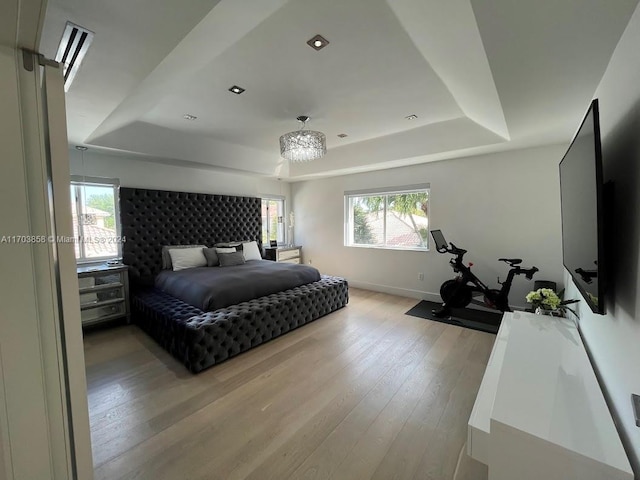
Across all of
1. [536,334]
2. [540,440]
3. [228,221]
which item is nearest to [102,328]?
[228,221]

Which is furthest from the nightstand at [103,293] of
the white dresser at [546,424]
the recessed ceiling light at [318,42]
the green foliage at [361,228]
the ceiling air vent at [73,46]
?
the white dresser at [546,424]

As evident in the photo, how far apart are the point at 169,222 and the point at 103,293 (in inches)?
51.3

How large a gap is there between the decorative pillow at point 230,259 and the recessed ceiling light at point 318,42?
3.13 m

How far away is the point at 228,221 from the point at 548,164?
4895 millimetres

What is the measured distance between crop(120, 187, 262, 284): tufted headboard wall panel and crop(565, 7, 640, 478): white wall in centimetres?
470

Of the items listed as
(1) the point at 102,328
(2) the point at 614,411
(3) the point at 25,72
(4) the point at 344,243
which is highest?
(3) the point at 25,72

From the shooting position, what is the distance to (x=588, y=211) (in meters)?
1.27

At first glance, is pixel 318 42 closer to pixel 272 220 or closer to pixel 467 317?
pixel 467 317

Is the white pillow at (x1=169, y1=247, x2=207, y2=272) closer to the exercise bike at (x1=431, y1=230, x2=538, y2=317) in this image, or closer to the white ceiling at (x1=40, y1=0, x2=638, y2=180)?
the white ceiling at (x1=40, y1=0, x2=638, y2=180)

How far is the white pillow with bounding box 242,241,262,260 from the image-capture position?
470cm

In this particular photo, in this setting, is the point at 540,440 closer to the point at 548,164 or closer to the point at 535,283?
the point at 535,283

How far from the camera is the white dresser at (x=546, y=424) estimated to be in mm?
960

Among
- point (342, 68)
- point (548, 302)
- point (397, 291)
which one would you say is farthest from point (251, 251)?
point (548, 302)

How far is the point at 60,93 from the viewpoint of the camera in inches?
36.6
